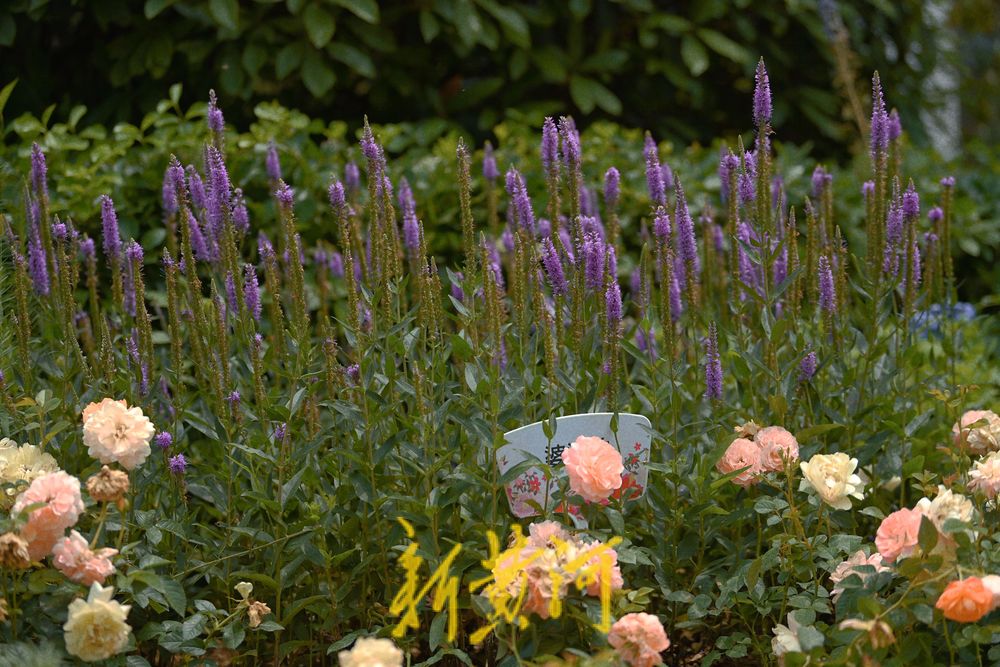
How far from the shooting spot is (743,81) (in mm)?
6453

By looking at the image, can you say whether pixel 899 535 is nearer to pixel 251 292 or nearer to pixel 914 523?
pixel 914 523

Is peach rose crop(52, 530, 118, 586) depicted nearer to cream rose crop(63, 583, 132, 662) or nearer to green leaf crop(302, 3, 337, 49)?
cream rose crop(63, 583, 132, 662)

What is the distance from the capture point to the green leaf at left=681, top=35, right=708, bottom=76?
5.56 m

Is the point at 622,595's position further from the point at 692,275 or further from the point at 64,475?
the point at 64,475

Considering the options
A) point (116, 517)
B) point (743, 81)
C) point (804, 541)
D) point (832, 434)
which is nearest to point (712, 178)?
point (743, 81)

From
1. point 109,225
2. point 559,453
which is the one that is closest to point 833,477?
point 559,453

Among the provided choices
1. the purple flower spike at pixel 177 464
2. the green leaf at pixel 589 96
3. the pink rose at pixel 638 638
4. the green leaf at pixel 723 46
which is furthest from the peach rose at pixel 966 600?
the green leaf at pixel 723 46

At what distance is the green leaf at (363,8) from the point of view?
4840mm

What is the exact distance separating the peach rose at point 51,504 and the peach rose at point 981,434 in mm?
1734

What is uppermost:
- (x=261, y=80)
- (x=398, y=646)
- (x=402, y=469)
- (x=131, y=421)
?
(x=261, y=80)

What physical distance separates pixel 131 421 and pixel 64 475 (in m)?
0.16

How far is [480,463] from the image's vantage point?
8.47 feet

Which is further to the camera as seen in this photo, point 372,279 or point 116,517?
point 372,279

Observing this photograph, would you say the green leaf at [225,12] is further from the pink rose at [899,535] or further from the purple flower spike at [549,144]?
the pink rose at [899,535]
